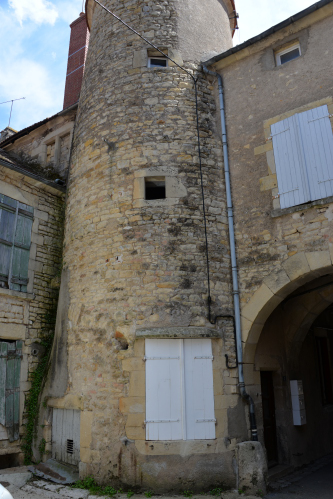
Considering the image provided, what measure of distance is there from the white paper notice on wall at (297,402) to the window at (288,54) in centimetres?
573

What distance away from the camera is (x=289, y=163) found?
6.38m

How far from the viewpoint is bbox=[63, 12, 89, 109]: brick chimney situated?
39.2 feet

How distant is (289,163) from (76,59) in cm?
888

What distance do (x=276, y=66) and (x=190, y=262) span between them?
12.4 ft

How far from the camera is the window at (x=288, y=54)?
7.00 m

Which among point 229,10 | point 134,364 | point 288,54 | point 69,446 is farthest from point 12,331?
point 229,10

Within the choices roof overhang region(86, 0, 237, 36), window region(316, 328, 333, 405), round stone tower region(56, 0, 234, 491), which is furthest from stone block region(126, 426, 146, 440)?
roof overhang region(86, 0, 237, 36)

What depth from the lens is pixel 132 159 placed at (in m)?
7.03

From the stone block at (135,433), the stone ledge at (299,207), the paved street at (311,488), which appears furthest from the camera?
the stone ledge at (299,207)

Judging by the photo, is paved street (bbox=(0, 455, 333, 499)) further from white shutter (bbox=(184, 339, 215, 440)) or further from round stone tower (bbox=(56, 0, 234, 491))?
white shutter (bbox=(184, 339, 215, 440))

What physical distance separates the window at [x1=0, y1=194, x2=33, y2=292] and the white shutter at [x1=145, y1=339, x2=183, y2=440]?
279cm

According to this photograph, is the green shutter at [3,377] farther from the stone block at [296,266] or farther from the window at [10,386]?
the stone block at [296,266]

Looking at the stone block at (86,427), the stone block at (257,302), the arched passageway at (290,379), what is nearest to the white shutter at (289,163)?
the stone block at (257,302)

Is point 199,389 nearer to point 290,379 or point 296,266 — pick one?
point 296,266
